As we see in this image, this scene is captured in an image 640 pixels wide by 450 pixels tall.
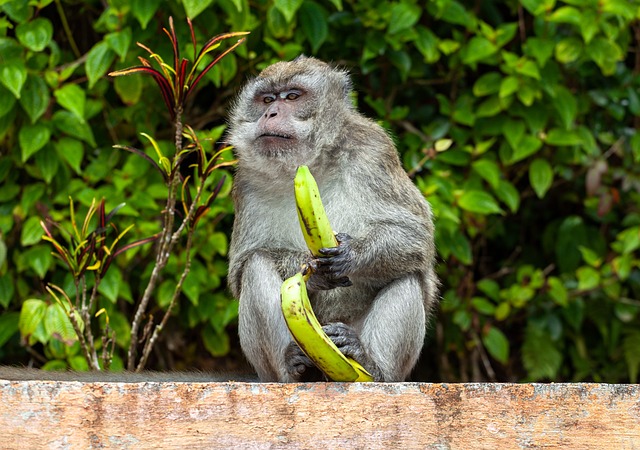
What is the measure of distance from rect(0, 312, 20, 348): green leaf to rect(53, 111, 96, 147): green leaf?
3.73ft

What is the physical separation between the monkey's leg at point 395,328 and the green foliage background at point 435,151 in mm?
1614

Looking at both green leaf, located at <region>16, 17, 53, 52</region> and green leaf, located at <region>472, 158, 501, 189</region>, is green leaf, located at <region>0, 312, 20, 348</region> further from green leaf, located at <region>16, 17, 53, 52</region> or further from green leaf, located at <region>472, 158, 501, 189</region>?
green leaf, located at <region>472, 158, 501, 189</region>

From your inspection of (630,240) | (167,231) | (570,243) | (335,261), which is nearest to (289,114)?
(167,231)

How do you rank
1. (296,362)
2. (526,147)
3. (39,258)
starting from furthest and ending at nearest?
(526,147) < (39,258) < (296,362)

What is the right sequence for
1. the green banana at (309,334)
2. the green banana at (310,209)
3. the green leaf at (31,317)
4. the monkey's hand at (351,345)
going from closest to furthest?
the green banana at (309,334), the green banana at (310,209), the monkey's hand at (351,345), the green leaf at (31,317)

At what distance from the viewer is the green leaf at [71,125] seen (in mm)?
5324

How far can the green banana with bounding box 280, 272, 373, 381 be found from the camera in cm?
317

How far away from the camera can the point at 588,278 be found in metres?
6.20

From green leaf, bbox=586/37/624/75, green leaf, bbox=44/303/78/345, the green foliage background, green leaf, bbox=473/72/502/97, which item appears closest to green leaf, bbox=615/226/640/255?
the green foliage background

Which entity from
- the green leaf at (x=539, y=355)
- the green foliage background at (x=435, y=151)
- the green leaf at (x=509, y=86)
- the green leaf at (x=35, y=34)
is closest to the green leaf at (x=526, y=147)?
the green foliage background at (x=435, y=151)

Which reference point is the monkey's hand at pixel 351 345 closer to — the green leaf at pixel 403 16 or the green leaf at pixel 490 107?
the green leaf at pixel 403 16

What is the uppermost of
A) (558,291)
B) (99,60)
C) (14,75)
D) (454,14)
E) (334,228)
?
(454,14)

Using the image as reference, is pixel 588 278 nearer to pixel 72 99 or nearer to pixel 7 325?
pixel 72 99

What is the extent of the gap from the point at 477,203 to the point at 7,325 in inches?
112
